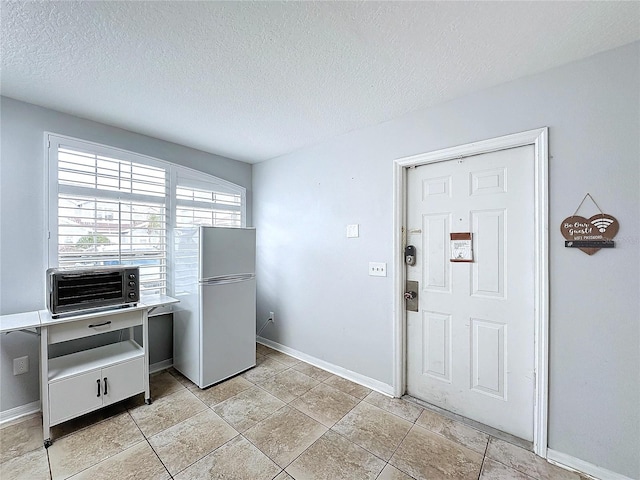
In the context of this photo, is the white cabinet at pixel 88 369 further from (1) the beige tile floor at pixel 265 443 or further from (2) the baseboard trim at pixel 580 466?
(2) the baseboard trim at pixel 580 466

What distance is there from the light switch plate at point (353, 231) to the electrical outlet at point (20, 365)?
2849 millimetres

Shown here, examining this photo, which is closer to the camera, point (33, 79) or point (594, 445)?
point (594, 445)

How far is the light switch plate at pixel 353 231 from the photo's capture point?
2.65m

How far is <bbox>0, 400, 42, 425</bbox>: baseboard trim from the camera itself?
202cm

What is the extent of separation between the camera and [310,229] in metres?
3.10

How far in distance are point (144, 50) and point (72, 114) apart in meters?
1.37

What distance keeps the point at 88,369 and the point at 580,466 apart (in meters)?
3.31

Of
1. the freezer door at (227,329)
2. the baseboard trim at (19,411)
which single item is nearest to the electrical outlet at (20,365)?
the baseboard trim at (19,411)

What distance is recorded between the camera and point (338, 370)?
2.81 metres

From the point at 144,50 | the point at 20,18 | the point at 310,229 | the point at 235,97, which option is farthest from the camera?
the point at 310,229

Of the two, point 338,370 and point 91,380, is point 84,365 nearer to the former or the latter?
point 91,380

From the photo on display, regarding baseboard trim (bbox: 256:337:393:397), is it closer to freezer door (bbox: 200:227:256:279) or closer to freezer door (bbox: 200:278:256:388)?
freezer door (bbox: 200:278:256:388)

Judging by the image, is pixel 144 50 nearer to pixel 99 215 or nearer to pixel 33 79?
pixel 33 79

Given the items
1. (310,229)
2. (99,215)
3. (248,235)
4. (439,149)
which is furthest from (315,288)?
(99,215)
